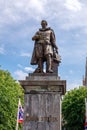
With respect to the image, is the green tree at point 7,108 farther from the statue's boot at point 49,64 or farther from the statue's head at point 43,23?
the statue's boot at point 49,64

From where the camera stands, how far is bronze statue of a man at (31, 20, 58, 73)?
15.5 m

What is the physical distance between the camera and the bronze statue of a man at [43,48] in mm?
15539

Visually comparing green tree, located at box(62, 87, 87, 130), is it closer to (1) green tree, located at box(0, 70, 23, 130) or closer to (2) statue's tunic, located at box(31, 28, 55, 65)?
(1) green tree, located at box(0, 70, 23, 130)

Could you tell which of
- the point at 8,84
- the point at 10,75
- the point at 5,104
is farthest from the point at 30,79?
the point at 10,75

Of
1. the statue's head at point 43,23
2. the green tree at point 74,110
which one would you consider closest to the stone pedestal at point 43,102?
the statue's head at point 43,23

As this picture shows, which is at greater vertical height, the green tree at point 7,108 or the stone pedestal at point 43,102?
the green tree at point 7,108

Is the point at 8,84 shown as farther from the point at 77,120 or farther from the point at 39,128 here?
the point at 39,128

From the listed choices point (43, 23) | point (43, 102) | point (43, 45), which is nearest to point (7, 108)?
point (43, 23)

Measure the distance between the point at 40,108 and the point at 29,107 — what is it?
0.42 meters

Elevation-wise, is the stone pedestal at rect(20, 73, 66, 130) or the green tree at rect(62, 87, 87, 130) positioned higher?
the green tree at rect(62, 87, 87, 130)

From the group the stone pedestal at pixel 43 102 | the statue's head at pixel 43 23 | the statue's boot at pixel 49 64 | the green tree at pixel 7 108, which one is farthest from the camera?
the green tree at pixel 7 108

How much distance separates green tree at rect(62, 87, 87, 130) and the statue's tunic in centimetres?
3170

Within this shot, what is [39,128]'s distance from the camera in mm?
14578

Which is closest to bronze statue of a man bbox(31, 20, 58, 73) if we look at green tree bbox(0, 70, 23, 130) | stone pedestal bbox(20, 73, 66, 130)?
stone pedestal bbox(20, 73, 66, 130)
